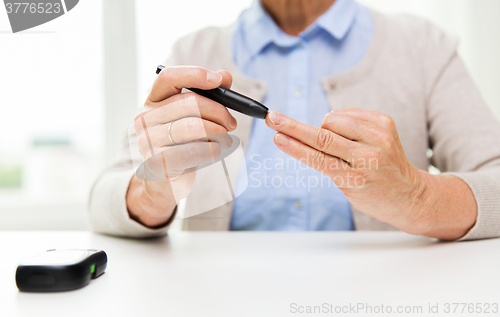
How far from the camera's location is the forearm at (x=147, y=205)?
48cm

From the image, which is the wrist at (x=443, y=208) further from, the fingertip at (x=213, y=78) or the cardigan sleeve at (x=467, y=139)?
the fingertip at (x=213, y=78)

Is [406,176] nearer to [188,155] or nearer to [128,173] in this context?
[188,155]

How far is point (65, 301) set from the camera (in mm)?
284

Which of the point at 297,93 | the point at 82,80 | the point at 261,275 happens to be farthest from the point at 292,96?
the point at 82,80

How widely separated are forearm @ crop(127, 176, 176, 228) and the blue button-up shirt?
186mm

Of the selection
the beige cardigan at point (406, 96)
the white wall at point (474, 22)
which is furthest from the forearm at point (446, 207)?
the white wall at point (474, 22)

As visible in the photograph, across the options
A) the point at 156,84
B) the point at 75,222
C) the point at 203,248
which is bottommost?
the point at 75,222

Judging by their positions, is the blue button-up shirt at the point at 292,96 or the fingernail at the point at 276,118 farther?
the blue button-up shirt at the point at 292,96

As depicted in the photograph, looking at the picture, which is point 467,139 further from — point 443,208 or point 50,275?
point 50,275

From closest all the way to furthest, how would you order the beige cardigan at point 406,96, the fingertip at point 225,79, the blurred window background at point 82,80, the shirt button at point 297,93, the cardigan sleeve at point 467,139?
the fingertip at point 225,79, the cardigan sleeve at point 467,139, the beige cardigan at point 406,96, the shirt button at point 297,93, the blurred window background at point 82,80

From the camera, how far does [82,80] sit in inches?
39.4

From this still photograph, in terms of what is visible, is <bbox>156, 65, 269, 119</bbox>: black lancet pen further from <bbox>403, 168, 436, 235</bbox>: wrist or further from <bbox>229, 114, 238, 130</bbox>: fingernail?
<bbox>403, 168, 436, 235</bbox>: wrist

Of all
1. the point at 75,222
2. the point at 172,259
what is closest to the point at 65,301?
the point at 172,259

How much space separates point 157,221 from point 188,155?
0.59ft
